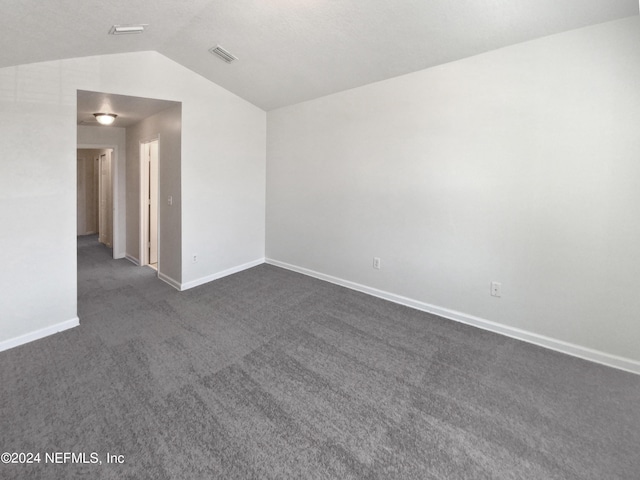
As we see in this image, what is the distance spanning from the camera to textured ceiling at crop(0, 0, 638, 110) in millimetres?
2135

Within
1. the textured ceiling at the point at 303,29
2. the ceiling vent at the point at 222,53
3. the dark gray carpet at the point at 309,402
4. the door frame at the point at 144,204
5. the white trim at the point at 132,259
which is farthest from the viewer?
the white trim at the point at 132,259

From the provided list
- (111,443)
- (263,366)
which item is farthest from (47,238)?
(263,366)

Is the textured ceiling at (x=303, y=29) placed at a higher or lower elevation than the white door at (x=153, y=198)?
higher

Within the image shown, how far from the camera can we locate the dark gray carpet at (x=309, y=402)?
1.54m

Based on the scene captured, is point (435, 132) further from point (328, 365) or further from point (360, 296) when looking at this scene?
point (328, 365)

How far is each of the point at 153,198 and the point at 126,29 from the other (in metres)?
2.83

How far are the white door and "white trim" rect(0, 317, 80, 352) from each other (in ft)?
7.20

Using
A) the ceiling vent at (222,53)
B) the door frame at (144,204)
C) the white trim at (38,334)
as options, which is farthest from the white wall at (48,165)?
the door frame at (144,204)

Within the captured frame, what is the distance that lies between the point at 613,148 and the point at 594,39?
0.87 meters

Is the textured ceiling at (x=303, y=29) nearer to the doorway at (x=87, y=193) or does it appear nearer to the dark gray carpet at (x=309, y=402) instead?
the dark gray carpet at (x=309, y=402)

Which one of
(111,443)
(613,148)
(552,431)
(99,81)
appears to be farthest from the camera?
(99,81)

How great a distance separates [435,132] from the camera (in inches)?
123

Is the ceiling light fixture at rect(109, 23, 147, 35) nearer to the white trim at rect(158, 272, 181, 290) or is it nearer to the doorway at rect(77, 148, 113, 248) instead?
the white trim at rect(158, 272, 181, 290)

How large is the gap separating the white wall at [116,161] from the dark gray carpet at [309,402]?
2.64 meters
